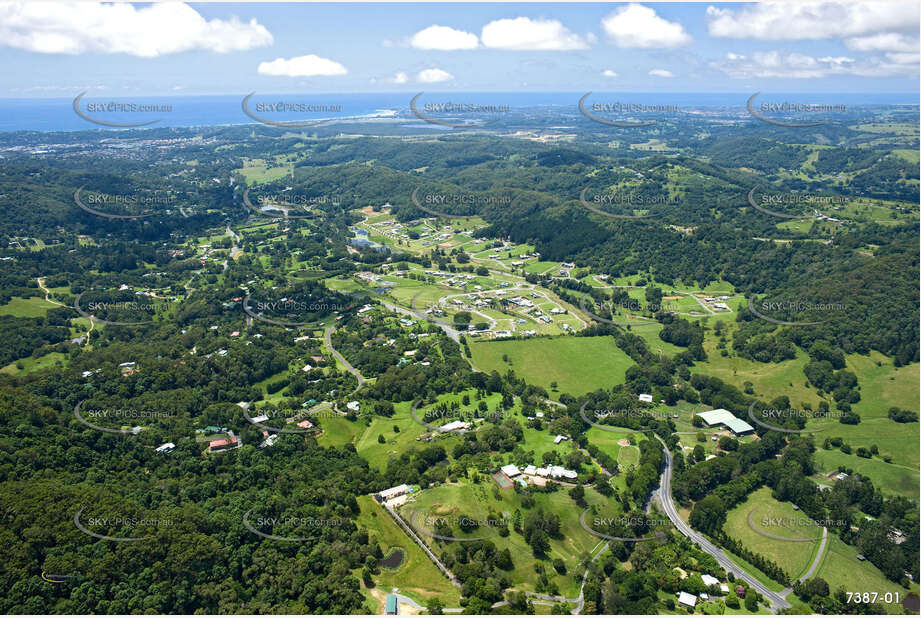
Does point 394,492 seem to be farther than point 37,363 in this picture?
No

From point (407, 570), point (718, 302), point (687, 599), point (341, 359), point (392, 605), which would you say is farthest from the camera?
point (718, 302)

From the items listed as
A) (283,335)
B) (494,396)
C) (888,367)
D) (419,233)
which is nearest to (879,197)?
(888,367)

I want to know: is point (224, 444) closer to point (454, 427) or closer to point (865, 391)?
point (454, 427)

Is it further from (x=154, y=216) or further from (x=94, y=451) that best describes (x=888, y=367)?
(x=154, y=216)

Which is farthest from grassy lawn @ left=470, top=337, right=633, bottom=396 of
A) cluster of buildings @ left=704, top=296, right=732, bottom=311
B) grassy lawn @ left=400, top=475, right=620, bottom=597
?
cluster of buildings @ left=704, top=296, right=732, bottom=311

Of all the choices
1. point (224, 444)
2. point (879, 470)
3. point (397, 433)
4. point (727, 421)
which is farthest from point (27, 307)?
point (879, 470)

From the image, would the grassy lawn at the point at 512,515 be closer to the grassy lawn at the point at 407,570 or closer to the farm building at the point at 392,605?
the grassy lawn at the point at 407,570

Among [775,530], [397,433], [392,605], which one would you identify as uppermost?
[392,605]
